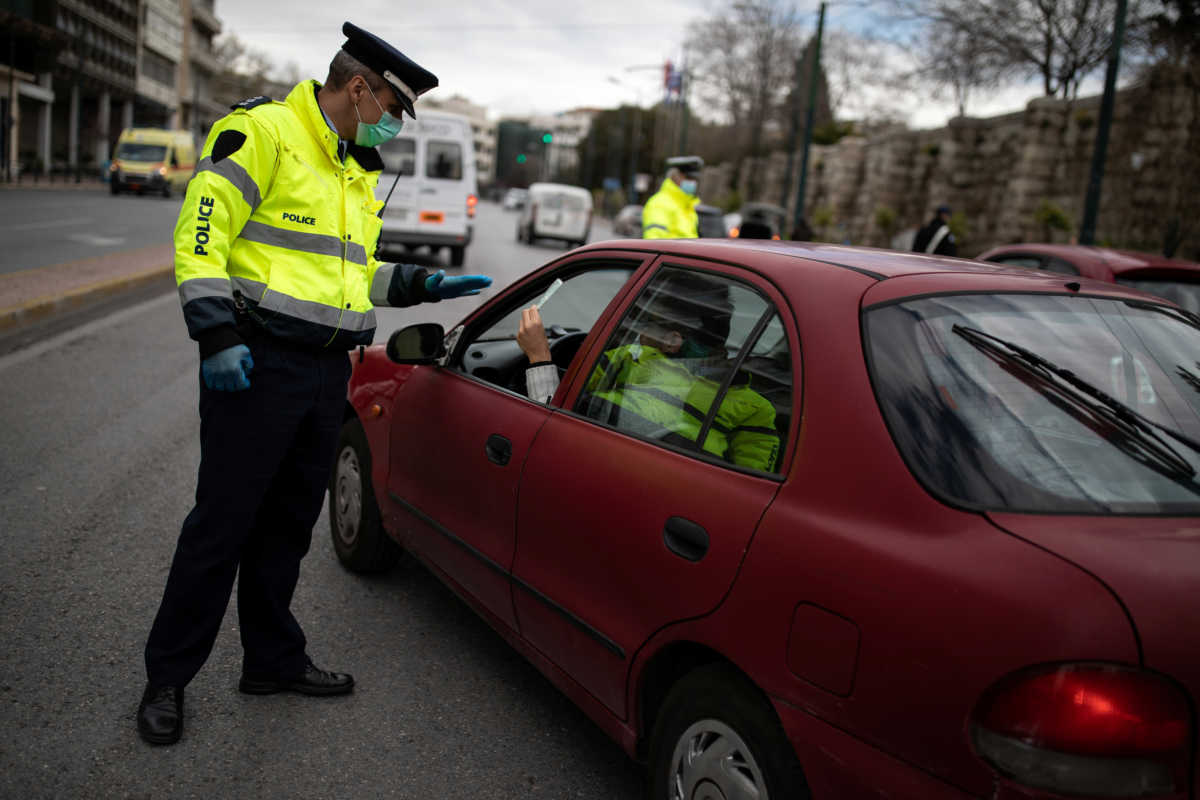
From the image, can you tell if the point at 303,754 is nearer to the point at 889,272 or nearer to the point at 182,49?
the point at 889,272

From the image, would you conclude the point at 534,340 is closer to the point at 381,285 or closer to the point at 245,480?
the point at 381,285

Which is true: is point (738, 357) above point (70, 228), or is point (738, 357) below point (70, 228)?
above

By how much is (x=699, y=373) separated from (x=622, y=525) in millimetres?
443

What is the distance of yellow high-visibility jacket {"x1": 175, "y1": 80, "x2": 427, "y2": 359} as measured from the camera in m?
2.68

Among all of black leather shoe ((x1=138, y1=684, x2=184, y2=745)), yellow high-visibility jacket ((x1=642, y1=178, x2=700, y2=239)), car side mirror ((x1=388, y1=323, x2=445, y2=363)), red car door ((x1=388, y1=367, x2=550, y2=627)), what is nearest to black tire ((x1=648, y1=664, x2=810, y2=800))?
red car door ((x1=388, y1=367, x2=550, y2=627))

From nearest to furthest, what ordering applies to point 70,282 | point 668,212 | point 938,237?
point 668,212 < point 70,282 < point 938,237

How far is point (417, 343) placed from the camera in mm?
3564

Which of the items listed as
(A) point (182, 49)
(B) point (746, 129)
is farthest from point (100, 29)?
(B) point (746, 129)

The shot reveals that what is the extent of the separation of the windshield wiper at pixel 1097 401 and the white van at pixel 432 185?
52.7ft

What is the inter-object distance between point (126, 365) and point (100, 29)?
6345 cm

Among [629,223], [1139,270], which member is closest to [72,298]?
[1139,270]

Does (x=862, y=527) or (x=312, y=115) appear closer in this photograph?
→ (x=862, y=527)

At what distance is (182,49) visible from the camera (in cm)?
8269

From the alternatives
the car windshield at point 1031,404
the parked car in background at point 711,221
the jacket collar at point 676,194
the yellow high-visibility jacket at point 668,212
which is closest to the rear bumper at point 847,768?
the car windshield at point 1031,404
